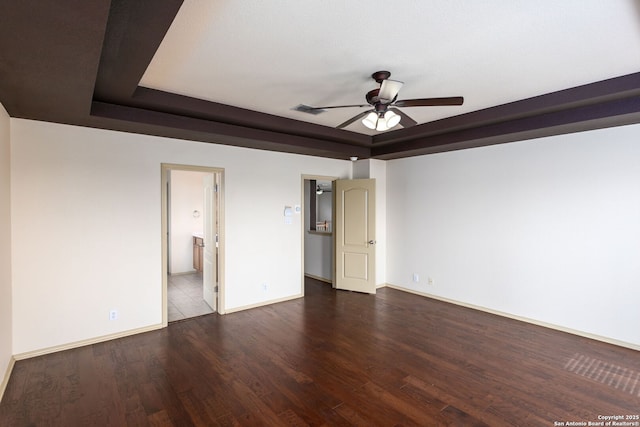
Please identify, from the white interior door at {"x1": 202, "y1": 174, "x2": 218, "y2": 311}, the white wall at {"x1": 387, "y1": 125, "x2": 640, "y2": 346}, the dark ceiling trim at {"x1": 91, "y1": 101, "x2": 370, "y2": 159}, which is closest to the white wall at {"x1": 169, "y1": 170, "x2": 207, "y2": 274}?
the white interior door at {"x1": 202, "y1": 174, "x2": 218, "y2": 311}

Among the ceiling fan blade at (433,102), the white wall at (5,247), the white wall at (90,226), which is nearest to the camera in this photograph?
the ceiling fan blade at (433,102)

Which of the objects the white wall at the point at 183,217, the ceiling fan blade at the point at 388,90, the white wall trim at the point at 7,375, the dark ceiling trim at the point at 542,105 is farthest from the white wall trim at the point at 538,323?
the white wall trim at the point at 7,375

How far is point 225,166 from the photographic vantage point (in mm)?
4555

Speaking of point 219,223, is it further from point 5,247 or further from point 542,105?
point 542,105

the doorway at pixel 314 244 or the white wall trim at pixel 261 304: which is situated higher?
the doorway at pixel 314 244

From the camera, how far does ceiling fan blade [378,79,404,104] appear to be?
2446mm

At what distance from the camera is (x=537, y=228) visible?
4203 millimetres

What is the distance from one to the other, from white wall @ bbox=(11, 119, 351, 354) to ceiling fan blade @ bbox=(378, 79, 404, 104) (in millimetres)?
2626

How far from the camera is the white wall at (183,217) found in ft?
23.4

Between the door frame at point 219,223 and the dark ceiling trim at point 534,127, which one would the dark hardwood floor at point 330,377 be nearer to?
the door frame at point 219,223

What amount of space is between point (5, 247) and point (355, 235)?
4487 mm

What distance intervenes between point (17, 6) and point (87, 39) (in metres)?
0.31

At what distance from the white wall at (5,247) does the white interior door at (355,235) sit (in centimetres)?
434

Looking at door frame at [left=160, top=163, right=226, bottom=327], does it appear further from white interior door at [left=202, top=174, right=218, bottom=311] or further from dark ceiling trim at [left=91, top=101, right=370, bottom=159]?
dark ceiling trim at [left=91, top=101, right=370, bottom=159]
